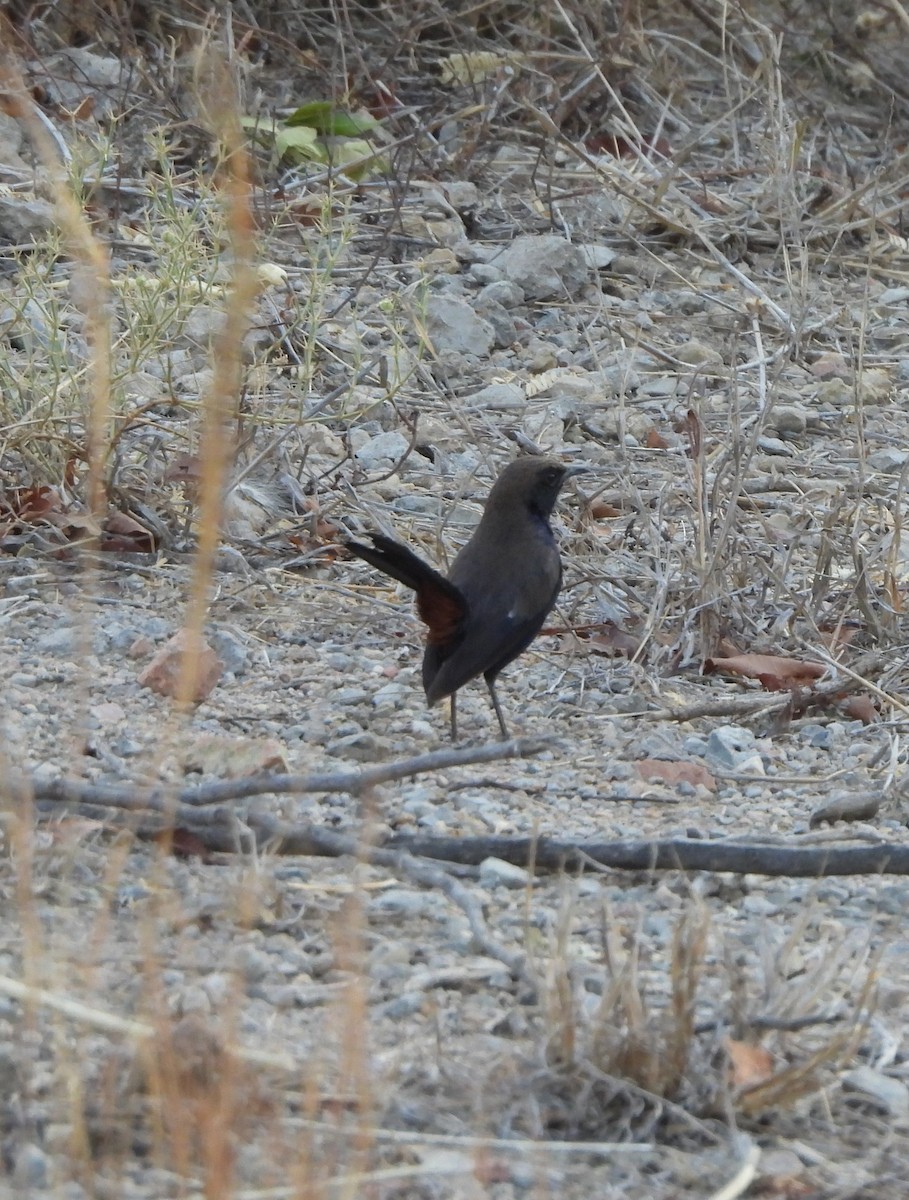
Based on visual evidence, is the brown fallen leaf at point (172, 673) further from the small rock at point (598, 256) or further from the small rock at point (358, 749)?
the small rock at point (598, 256)

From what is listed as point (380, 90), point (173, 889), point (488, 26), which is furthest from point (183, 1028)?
point (488, 26)

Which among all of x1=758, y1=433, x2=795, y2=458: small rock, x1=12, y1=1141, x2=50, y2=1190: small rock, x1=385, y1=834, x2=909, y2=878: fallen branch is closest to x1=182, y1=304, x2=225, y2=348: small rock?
x1=758, y1=433, x2=795, y2=458: small rock

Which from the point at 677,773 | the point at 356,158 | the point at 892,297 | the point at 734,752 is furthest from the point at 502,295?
the point at 677,773

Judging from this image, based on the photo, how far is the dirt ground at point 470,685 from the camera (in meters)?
2.24

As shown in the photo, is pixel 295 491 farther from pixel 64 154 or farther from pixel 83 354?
pixel 64 154

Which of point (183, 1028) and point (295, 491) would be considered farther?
point (295, 491)

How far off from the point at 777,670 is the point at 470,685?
77cm

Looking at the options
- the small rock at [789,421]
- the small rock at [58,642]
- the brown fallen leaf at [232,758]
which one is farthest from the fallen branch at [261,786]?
the small rock at [789,421]

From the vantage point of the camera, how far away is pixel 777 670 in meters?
4.23

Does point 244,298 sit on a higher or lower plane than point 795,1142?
higher

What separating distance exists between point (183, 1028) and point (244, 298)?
961mm

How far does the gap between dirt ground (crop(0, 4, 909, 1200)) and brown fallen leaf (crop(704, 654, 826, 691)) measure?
1 cm

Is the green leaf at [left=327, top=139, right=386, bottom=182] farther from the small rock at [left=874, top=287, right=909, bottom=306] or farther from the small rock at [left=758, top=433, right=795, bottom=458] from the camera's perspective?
the small rock at [left=758, top=433, right=795, bottom=458]

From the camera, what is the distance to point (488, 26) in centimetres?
909
